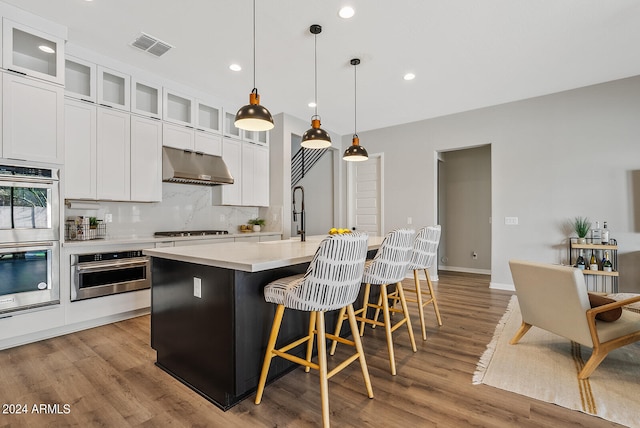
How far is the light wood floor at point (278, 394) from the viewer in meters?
1.69

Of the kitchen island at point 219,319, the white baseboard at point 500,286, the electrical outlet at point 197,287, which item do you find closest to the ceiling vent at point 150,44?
the kitchen island at point 219,319

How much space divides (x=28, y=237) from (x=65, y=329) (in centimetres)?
97

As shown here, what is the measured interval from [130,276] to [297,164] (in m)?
4.23

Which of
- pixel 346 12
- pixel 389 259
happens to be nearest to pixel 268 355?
pixel 389 259

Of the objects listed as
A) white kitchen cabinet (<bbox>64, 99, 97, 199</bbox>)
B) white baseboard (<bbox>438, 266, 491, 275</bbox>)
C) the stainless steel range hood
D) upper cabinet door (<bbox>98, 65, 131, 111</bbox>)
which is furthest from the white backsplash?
white baseboard (<bbox>438, 266, 491, 275</bbox>)

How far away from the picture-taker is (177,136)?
163 inches

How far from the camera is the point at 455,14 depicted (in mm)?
2705

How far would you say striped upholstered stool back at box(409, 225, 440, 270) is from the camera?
112 inches

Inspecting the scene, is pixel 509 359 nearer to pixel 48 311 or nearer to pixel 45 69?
pixel 48 311

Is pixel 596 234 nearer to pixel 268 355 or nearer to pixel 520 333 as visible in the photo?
pixel 520 333

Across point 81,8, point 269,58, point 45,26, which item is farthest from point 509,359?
point 45,26

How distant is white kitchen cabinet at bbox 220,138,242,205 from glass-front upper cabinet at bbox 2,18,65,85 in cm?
209

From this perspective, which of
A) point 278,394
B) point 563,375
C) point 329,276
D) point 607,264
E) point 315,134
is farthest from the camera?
point 607,264

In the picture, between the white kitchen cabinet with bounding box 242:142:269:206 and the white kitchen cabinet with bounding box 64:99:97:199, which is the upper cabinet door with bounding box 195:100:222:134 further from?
the white kitchen cabinet with bounding box 64:99:97:199
